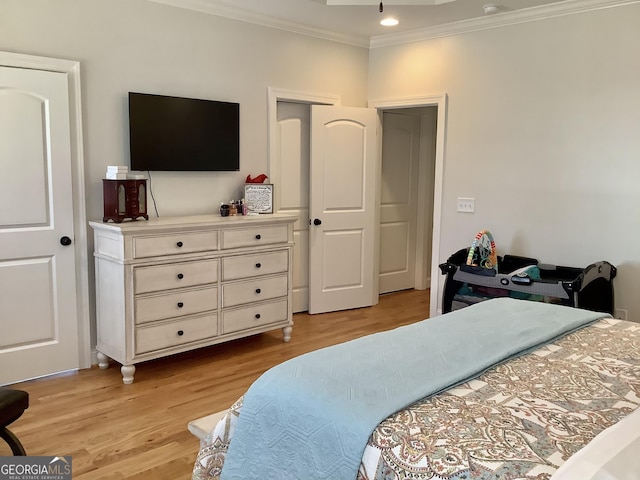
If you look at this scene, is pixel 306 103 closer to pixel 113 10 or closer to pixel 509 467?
pixel 113 10

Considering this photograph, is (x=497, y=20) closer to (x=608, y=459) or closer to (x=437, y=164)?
(x=437, y=164)

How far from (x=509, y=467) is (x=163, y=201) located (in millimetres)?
3306

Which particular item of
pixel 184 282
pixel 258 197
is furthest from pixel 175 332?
pixel 258 197

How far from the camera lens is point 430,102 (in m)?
4.88

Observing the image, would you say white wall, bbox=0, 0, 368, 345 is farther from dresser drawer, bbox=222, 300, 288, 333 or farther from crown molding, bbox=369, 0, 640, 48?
dresser drawer, bbox=222, 300, 288, 333

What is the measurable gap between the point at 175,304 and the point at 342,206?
207 centimetres

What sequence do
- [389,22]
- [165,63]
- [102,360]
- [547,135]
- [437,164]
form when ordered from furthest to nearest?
[437,164]
[389,22]
[547,135]
[165,63]
[102,360]

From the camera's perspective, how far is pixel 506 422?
146 centimetres

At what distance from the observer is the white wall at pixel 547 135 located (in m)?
3.83

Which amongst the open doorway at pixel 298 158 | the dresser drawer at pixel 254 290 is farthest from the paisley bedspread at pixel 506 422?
the open doorway at pixel 298 158

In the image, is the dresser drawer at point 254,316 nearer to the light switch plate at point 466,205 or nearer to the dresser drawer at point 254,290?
the dresser drawer at point 254,290

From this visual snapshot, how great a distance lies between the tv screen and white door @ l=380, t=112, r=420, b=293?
81.3 inches

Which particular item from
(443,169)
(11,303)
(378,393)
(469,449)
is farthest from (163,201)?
(469,449)

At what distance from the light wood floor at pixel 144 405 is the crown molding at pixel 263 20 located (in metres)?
2.55
